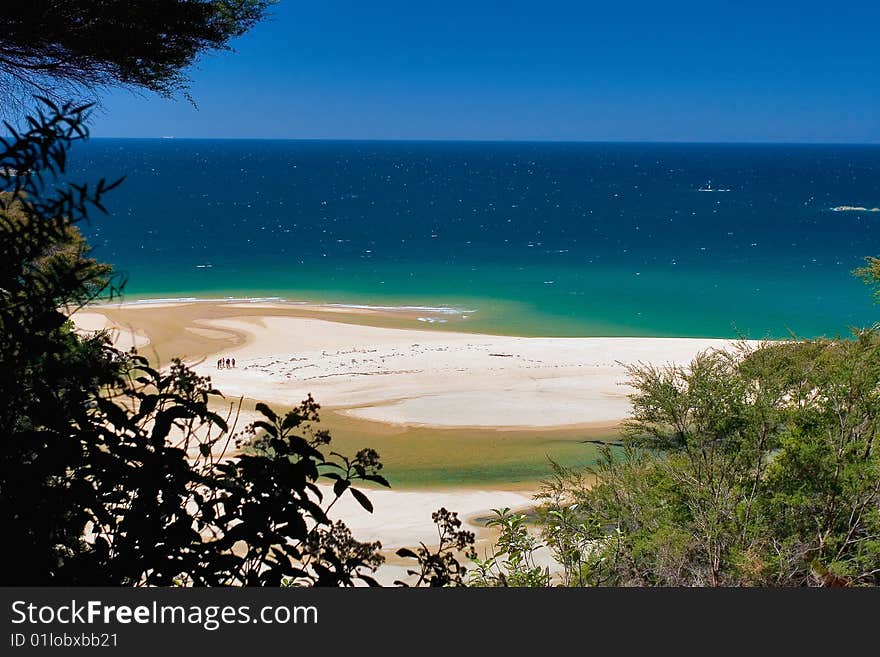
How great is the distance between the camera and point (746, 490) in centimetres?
1039

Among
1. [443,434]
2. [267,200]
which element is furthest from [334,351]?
[267,200]

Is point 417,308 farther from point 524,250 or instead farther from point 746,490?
point 746,490

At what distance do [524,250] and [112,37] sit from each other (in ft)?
180

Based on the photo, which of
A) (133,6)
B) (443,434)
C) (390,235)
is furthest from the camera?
(390,235)

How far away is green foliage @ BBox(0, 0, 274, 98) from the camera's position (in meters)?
5.07

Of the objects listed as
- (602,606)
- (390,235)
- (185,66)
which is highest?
(390,235)

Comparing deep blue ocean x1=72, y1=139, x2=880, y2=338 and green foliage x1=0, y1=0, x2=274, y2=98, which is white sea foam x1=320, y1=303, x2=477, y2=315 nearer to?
deep blue ocean x1=72, y1=139, x2=880, y2=338

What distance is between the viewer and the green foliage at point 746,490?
881 centimetres

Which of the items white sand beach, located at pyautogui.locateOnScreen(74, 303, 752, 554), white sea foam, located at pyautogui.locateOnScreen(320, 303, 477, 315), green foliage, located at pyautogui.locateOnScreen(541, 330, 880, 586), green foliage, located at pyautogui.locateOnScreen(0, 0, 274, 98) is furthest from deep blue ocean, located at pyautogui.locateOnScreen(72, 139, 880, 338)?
green foliage, located at pyautogui.locateOnScreen(0, 0, 274, 98)

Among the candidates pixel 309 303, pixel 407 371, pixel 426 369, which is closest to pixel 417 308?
pixel 309 303

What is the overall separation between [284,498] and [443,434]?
756 inches

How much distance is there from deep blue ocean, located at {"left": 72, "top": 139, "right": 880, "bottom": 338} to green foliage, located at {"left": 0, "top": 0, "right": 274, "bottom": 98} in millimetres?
12755

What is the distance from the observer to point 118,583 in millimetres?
2299

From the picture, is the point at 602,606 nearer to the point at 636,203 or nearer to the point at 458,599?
the point at 458,599
